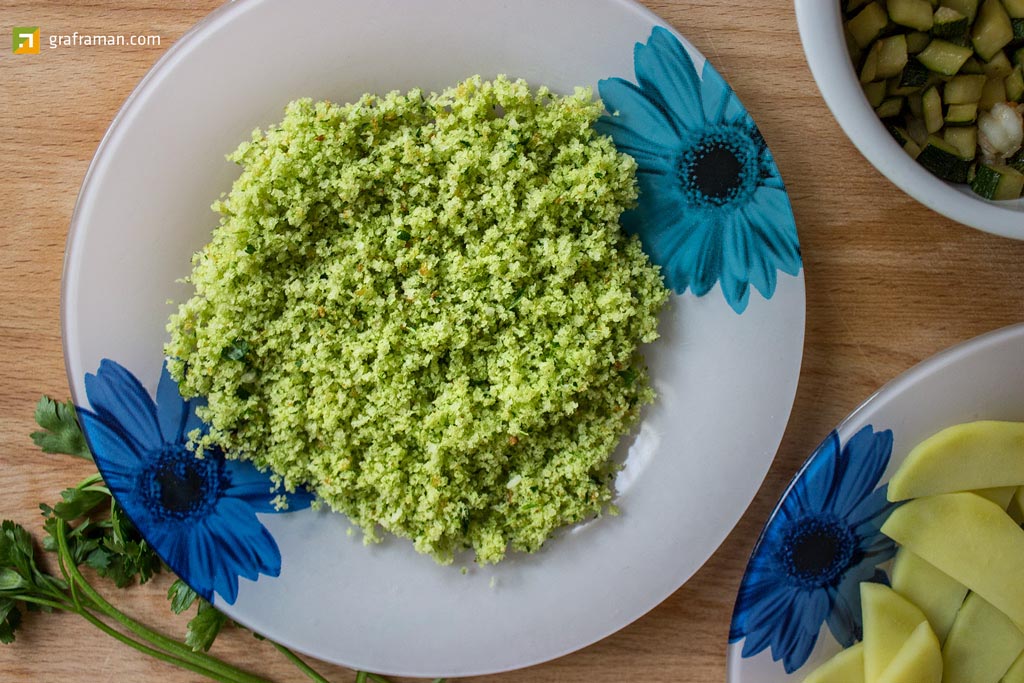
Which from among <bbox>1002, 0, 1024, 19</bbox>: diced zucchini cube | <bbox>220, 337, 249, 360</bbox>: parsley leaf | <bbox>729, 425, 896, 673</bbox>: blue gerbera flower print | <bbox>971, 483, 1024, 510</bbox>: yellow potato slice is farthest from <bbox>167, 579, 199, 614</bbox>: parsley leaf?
<bbox>1002, 0, 1024, 19</bbox>: diced zucchini cube

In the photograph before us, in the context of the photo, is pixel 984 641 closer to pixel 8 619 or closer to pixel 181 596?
pixel 181 596

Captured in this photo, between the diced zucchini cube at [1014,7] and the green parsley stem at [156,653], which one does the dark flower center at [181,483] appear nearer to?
the green parsley stem at [156,653]

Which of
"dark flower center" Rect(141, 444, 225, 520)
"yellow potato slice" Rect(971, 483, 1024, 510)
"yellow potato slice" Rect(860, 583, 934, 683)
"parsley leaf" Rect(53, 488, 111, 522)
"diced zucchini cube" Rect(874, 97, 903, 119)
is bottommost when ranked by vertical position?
"yellow potato slice" Rect(860, 583, 934, 683)

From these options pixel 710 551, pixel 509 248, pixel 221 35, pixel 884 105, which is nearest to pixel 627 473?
pixel 710 551

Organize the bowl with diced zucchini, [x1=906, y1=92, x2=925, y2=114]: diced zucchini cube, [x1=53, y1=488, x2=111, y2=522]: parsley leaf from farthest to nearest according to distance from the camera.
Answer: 1. [x1=53, y1=488, x2=111, y2=522]: parsley leaf
2. [x1=906, y1=92, x2=925, y2=114]: diced zucchini cube
3. the bowl with diced zucchini

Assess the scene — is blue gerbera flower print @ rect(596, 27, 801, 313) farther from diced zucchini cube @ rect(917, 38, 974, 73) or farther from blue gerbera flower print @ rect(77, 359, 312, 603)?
blue gerbera flower print @ rect(77, 359, 312, 603)

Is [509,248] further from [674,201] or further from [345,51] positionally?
[345,51]

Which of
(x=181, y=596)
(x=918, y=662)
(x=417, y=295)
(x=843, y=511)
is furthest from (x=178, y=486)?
(x=918, y=662)
